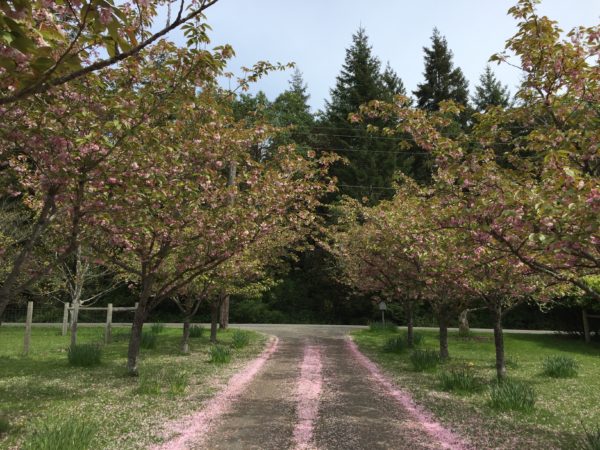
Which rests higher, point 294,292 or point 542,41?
point 542,41

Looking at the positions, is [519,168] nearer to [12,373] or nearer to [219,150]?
[219,150]

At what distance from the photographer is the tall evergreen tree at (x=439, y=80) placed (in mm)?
40562

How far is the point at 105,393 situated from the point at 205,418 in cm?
255

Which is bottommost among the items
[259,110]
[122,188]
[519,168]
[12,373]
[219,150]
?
[12,373]

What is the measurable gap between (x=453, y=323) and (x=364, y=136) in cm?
1547

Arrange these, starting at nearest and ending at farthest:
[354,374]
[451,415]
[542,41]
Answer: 1. [542,41]
2. [451,415]
3. [354,374]

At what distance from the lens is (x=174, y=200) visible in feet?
23.0

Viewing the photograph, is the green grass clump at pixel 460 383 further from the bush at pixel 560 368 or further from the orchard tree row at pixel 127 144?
the orchard tree row at pixel 127 144

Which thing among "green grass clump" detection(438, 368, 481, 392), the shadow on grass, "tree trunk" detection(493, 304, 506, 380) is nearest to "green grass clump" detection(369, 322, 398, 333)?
the shadow on grass

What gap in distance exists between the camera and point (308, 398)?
7898 millimetres

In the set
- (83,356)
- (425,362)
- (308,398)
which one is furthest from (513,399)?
(83,356)

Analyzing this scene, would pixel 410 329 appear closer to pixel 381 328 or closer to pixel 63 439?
pixel 381 328

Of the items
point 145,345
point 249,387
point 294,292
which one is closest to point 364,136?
point 294,292

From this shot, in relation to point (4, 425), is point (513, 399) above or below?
above
